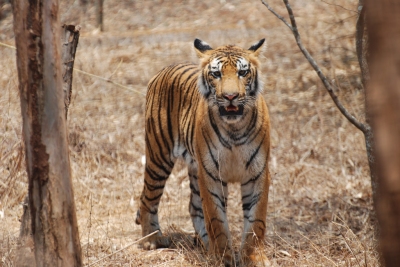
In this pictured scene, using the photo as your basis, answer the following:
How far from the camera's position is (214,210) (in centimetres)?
527

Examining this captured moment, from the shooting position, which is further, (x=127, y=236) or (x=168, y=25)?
(x=168, y=25)

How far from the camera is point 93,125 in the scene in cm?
914

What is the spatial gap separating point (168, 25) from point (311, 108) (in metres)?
4.08

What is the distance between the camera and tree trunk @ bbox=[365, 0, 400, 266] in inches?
71.4

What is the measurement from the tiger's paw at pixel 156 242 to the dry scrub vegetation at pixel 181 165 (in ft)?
0.28

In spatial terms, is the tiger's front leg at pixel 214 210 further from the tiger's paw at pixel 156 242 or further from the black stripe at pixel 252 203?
the tiger's paw at pixel 156 242

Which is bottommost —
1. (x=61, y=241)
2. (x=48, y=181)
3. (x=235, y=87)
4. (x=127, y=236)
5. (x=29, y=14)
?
(x=127, y=236)

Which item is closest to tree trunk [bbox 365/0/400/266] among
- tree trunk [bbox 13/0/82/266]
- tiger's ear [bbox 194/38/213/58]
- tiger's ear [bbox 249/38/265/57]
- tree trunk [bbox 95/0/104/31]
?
tree trunk [bbox 13/0/82/266]

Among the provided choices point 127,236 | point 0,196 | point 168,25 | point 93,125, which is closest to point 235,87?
point 127,236

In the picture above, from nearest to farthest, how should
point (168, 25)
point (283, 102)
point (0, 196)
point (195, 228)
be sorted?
1. point (195, 228)
2. point (0, 196)
3. point (283, 102)
4. point (168, 25)

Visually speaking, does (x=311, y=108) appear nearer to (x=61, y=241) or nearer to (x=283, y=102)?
(x=283, y=102)

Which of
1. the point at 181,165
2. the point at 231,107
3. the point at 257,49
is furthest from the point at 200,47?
the point at 181,165

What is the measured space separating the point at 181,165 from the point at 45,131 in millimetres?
4883

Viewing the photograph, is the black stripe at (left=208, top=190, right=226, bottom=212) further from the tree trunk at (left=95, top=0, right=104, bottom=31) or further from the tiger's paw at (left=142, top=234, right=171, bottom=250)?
the tree trunk at (left=95, top=0, right=104, bottom=31)
